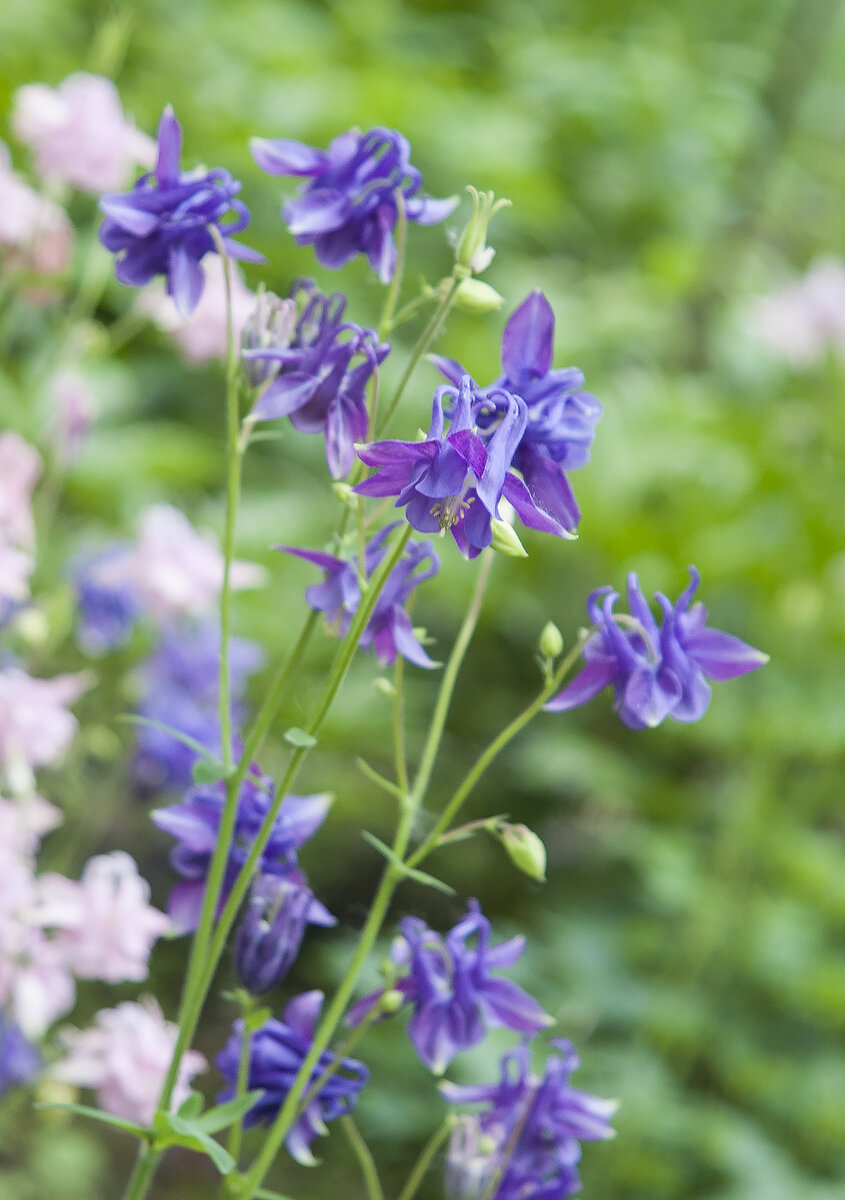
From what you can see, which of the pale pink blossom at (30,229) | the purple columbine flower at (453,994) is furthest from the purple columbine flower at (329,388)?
the pale pink blossom at (30,229)

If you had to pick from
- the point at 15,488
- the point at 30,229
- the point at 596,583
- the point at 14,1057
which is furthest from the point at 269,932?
the point at 596,583

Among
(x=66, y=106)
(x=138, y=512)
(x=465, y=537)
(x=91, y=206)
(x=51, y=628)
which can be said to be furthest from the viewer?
(x=91, y=206)

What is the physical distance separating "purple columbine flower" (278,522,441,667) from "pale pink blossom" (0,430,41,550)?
0.49 metres

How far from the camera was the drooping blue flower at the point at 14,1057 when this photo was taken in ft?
3.15

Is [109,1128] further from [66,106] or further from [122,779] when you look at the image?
[66,106]

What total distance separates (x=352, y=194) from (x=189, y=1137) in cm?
48

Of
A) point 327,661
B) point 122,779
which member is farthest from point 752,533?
point 122,779

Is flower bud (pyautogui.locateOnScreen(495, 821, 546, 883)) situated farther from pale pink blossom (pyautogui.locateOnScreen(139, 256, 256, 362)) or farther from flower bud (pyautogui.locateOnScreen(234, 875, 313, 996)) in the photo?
pale pink blossom (pyautogui.locateOnScreen(139, 256, 256, 362))

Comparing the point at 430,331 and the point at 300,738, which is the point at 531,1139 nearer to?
the point at 300,738

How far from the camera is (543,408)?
58 centimetres

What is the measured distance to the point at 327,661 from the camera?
2.29 m

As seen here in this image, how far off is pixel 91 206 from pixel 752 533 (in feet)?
5.69

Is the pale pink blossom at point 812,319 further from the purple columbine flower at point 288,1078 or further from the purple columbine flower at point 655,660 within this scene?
the purple columbine flower at point 288,1078

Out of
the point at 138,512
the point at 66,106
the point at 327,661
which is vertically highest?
the point at 66,106
